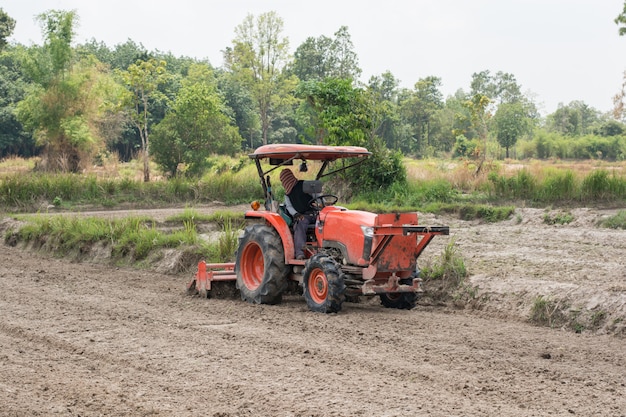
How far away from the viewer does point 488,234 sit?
49.0 ft

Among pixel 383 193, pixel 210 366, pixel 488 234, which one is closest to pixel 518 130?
pixel 383 193

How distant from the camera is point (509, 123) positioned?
60.8 metres

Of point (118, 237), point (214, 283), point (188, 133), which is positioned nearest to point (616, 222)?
point (214, 283)

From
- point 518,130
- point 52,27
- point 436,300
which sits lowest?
point 436,300

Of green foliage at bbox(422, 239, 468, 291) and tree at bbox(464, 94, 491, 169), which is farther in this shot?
tree at bbox(464, 94, 491, 169)

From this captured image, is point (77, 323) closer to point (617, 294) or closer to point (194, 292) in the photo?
point (194, 292)

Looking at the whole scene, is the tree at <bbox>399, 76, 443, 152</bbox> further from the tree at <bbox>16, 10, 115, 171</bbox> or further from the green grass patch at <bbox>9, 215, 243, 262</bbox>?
the green grass patch at <bbox>9, 215, 243, 262</bbox>

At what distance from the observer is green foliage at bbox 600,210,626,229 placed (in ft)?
52.5

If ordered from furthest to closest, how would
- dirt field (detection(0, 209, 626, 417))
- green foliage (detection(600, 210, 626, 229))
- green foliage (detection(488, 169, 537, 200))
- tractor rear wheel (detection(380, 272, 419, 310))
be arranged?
green foliage (detection(488, 169, 537, 200)) → green foliage (detection(600, 210, 626, 229)) → tractor rear wheel (detection(380, 272, 419, 310)) → dirt field (detection(0, 209, 626, 417))

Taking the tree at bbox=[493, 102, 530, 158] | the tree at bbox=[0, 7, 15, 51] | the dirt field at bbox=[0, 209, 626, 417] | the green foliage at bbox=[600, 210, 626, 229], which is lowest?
the dirt field at bbox=[0, 209, 626, 417]

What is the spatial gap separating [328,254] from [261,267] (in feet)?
4.70

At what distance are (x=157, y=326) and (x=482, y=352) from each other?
3691 millimetres

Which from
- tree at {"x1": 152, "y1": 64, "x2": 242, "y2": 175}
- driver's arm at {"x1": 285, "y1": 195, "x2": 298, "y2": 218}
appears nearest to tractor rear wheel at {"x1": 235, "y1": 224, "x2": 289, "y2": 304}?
driver's arm at {"x1": 285, "y1": 195, "x2": 298, "y2": 218}

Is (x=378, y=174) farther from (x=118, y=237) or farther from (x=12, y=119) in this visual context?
(x=12, y=119)
